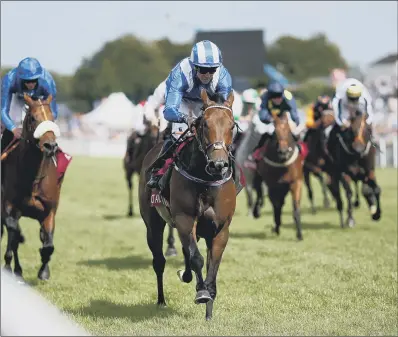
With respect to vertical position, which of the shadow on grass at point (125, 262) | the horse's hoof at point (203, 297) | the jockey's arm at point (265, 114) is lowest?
the shadow on grass at point (125, 262)

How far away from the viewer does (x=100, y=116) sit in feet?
198

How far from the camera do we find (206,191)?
24.1 feet

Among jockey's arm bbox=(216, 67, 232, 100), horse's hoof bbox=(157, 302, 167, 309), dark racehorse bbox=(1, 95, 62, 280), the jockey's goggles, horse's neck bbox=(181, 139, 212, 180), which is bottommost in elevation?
horse's hoof bbox=(157, 302, 167, 309)

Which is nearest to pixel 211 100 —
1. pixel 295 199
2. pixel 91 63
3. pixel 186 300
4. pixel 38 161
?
pixel 186 300

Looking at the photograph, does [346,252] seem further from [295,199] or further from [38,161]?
[38,161]

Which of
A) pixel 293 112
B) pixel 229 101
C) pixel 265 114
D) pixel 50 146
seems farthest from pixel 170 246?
pixel 229 101

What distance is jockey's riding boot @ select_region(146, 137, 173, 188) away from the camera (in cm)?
798

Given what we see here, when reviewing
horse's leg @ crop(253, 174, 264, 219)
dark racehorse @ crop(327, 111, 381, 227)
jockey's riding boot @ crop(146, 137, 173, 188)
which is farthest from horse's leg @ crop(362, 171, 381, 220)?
jockey's riding boot @ crop(146, 137, 173, 188)

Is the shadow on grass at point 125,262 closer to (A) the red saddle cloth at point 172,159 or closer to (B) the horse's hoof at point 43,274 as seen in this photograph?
(B) the horse's hoof at point 43,274

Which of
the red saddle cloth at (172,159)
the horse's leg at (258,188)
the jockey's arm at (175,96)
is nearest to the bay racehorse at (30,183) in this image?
the red saddle cloth at (172,159)

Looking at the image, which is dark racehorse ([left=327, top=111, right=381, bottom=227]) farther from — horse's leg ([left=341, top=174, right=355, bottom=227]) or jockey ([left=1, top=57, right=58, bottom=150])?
jockey ([left=1, top=57, right=58, bottom=150])

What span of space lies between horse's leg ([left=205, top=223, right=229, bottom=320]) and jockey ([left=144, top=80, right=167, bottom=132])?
3.99 m

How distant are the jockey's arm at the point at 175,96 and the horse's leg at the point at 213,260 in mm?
984

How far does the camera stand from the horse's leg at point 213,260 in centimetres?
719
